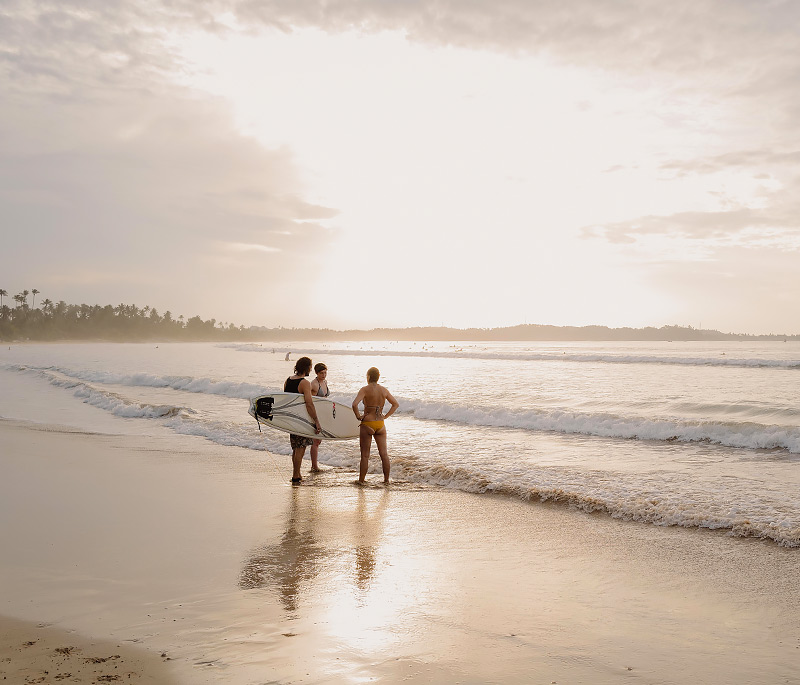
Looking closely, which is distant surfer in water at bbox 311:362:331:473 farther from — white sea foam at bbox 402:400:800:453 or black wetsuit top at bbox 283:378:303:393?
white sea foam at bbox 402:400:800:453

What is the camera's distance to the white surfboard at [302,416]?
11.3 meters

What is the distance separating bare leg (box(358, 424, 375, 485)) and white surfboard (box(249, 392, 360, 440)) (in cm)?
114

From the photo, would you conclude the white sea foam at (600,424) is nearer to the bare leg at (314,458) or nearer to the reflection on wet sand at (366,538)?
the bare leg at (314,458)

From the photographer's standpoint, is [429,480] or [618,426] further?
[618,426]

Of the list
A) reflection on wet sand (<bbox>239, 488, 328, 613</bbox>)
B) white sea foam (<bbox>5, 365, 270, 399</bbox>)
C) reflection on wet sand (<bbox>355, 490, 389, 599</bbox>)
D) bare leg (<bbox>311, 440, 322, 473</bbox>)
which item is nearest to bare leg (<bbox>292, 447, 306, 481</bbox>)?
bare leg (<bbox>311, 440, 322, 473</bbox>)

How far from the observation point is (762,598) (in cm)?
546

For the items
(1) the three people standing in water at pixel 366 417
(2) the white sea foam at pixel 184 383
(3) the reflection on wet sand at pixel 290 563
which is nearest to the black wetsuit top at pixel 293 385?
(1) the three people standing in water at pixel 366 417

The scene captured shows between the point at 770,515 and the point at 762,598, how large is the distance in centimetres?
302

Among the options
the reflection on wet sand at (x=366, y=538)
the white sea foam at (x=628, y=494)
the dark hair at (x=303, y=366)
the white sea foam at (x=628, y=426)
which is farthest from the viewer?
the white sea foam at (x=628, y=426)

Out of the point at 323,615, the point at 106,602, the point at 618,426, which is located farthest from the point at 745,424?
the point at 106,602

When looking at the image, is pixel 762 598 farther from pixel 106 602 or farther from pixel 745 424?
pixel 745 424

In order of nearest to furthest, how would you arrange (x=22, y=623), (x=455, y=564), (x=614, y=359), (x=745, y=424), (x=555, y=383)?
(x=22, y=623), (x=455, y=564), (x=745, y=424), (x=555, y=383), (x=614, y=359)

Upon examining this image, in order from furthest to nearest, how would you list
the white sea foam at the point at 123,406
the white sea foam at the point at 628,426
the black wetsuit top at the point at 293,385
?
the white sea foam at the point at 123,406, the white sea foam at the point at 628,426, the black wetsuit top at the point at 293,385

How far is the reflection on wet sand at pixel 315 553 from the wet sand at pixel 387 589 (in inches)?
1.2
